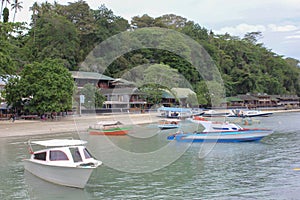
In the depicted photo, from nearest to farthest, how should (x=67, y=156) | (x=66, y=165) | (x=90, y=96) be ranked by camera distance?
(x=66, y=165) → (x=67, y=156) → (x=90, y=96)

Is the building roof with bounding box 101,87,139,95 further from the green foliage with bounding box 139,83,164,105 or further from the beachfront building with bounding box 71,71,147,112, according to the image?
the green foliage with bounding box 139,83,164,105

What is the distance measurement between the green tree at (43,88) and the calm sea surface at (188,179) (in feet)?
72.8

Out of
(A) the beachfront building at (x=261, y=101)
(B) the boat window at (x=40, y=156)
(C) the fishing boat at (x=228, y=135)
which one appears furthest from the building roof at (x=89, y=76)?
(B) the boat window at (x=40, y=156)

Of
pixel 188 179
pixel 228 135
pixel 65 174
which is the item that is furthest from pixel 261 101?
pixel 65 174

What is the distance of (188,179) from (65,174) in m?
6.10

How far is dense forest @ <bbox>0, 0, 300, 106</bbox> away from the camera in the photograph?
281 feet

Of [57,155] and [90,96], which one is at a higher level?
[90,96]

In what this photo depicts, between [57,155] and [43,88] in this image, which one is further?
[43,88]

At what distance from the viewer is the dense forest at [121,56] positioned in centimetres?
8569

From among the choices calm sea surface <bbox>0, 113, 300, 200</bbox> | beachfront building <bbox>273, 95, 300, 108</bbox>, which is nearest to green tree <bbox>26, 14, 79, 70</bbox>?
calm sea surface <bbox>0, 113, 300, 200</bbox>

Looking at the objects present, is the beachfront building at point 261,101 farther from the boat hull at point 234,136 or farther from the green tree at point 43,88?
the boat hull at point 234,136

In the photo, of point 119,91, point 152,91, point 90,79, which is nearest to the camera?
point 152,91

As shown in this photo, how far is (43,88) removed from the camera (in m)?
49.8

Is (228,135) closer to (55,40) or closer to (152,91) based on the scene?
(152,91)
